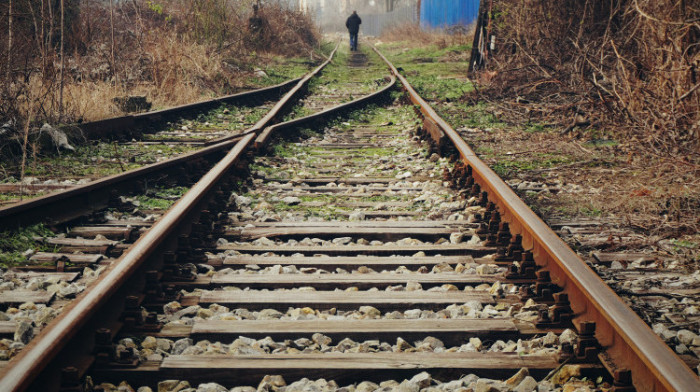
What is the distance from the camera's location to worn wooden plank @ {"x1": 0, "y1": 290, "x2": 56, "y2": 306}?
297 centimetres

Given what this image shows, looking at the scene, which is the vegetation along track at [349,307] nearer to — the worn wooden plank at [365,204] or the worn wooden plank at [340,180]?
the worn wooden plank at [365,204]

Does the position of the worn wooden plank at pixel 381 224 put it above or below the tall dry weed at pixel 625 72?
below

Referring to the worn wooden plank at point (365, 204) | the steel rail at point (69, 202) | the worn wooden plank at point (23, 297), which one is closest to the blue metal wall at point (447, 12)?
the worn wooden plank at point (365, 204)

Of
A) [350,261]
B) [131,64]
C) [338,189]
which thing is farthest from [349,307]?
[131,64]

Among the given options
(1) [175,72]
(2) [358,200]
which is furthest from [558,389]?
(1) [175,72]

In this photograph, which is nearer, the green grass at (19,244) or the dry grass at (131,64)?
the green grass at (19,244)

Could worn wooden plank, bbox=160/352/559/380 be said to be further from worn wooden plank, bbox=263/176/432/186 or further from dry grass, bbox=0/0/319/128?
dry grass, bbox=0/0/319/128

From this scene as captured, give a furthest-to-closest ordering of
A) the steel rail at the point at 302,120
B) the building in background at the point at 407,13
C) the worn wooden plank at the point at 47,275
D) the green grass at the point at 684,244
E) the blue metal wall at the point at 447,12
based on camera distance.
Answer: the building in background at the point at 407,13 → the blue metal wall at the point at 447,12 → the steel rail at the point at 302,120 → the green grass at the point at 684,244 → the worn wooden plank at the point at 47,275

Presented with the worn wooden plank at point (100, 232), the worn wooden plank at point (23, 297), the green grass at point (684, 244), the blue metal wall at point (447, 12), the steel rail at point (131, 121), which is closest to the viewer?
the worn wooden plank at point (23, 297)

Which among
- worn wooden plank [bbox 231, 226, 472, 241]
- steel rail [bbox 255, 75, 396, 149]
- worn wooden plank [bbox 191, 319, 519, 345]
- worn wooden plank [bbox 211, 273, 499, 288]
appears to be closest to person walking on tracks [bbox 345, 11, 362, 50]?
steel rail [bbox 255, 75, 396, 149]

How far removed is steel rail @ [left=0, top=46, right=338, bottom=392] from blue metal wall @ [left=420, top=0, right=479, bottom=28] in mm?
21670

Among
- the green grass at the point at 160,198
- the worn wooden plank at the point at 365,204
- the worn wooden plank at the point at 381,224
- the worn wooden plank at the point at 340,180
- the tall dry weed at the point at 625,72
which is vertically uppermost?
the tall dry weed at the point at 625,72

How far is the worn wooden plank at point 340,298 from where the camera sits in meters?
3.07

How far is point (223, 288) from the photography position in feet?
10.8
